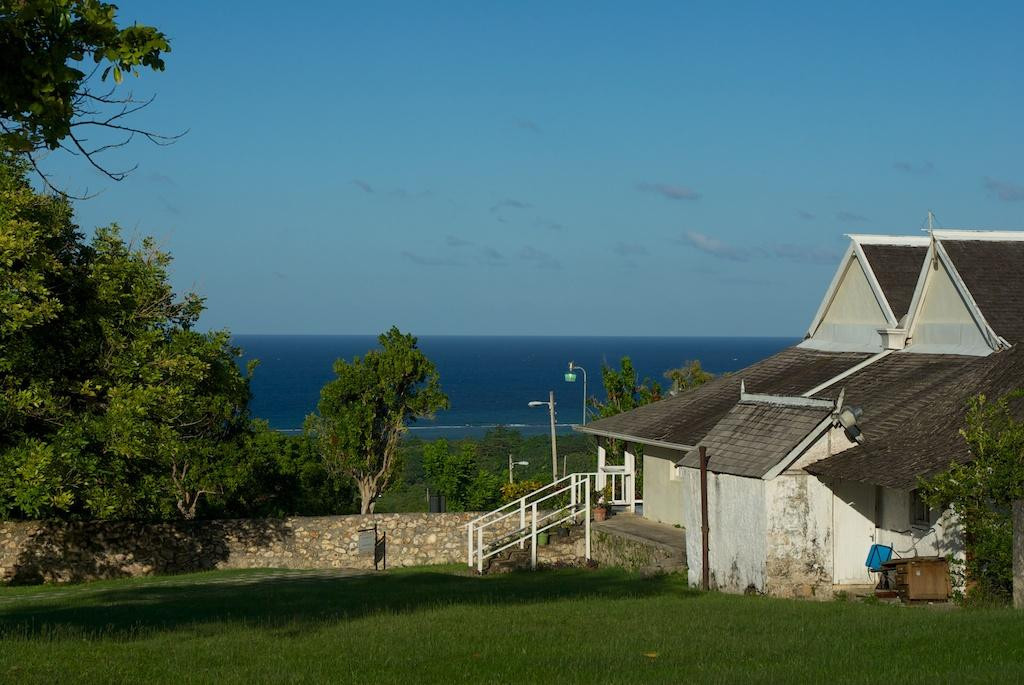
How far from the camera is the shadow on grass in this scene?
17.1 metres

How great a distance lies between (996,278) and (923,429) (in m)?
7.31

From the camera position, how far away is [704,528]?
77.6 feet

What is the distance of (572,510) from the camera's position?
104 ft

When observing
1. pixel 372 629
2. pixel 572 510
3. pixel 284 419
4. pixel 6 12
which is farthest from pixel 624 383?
pixel 284 419

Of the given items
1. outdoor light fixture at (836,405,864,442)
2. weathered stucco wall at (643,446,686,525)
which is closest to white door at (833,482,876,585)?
outdoor light fixture at (836,405,864,442)

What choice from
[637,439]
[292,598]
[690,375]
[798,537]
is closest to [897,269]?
[637,439]

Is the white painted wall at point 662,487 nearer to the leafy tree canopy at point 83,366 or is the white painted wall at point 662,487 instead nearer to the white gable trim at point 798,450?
the white gable trim at point 798,450

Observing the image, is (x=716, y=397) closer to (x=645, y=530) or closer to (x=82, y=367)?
(x=645, y=530)

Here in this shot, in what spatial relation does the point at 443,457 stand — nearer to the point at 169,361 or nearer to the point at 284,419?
the point at 169,361

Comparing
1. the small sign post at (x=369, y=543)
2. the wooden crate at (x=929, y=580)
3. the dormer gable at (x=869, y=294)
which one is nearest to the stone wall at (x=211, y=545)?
the small sign post at (x=369, y=543)

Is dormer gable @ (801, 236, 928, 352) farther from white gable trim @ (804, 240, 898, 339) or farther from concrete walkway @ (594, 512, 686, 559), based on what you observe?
concrete walkway @ (594, 512, 686, 559)

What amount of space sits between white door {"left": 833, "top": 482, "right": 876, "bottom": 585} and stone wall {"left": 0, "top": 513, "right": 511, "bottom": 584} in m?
12.4

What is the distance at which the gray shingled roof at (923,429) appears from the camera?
20.2 m

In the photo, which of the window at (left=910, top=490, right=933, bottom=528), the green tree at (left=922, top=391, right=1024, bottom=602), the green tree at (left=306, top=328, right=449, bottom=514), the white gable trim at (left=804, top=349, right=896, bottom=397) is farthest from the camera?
the green tree at (left=306, top=328, right=449, bottom=514)
